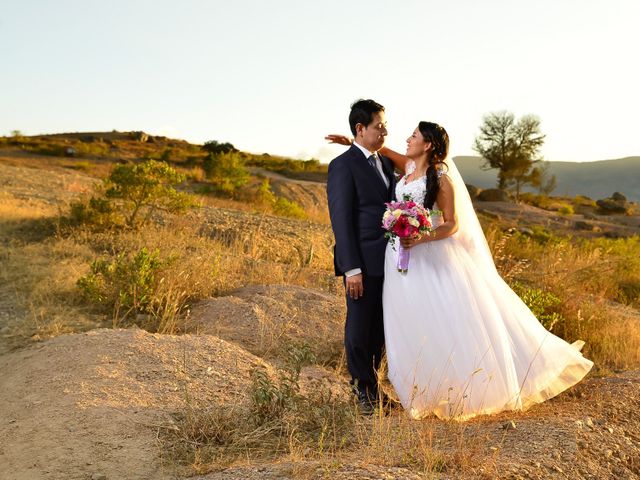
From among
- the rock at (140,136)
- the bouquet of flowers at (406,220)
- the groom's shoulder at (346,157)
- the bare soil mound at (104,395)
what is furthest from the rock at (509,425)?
the rock at (140,136)

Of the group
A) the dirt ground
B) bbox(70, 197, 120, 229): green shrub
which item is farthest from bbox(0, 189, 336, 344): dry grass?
the dirt ground

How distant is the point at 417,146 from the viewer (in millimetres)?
4684

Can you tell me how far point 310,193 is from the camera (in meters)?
23.4

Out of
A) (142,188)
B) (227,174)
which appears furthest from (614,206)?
(142,188)

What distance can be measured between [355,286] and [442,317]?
0.63m

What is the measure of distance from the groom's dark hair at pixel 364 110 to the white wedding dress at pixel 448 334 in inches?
20.6

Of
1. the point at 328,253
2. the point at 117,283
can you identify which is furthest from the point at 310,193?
the point at 117,283

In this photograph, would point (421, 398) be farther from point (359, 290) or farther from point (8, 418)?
point (8, 418)

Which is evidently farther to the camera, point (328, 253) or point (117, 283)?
point (328, 253)

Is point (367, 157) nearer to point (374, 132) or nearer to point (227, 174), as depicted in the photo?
point (374, 132)

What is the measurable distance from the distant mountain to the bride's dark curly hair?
2950 inches

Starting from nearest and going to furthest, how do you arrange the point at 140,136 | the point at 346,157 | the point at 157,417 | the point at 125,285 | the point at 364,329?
the point at 157,417
the point at 346,157
the point at 364,329
the point at 125,285
the point at 140,136

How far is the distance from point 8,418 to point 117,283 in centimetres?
279

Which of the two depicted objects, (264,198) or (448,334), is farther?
(264,198)
